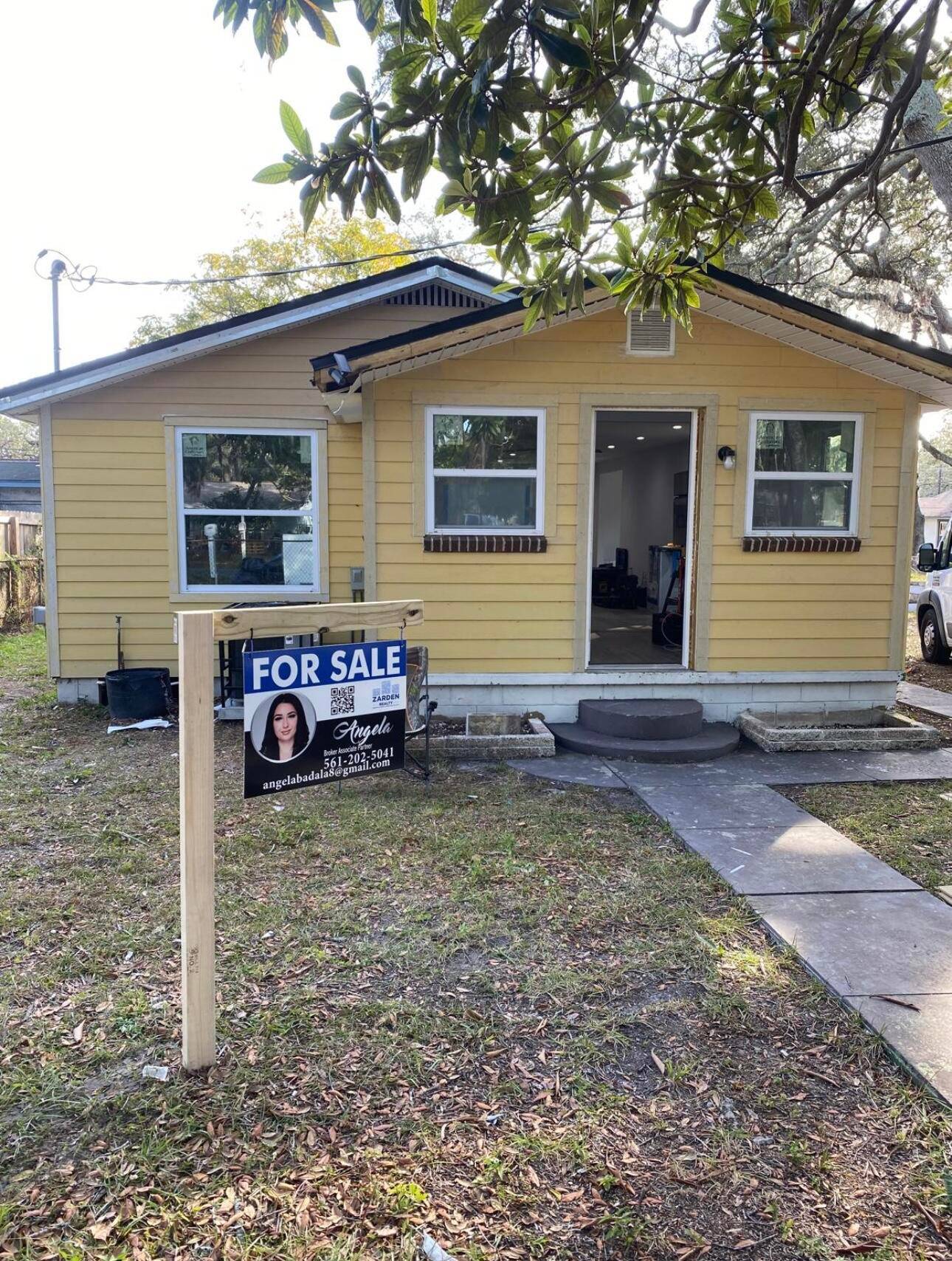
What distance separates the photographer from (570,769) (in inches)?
→ 230

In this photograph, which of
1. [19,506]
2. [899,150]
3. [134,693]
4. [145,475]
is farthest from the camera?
[19,506]

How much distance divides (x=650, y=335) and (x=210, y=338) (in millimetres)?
3896

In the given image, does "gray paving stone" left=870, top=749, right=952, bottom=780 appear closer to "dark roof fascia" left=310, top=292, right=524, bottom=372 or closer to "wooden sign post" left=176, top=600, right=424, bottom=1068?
"dark roof fascia" left=310, top=292, right=524, bottom=372

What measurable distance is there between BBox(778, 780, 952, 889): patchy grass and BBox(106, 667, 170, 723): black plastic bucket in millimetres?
5478

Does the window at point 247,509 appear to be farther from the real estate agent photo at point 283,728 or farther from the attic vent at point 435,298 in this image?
the real estate agent photo at point 283,728

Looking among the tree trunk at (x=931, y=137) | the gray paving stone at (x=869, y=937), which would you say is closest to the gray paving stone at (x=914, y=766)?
the gray paving stone at (x=869, y=937)

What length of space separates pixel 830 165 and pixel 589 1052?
13.4 m

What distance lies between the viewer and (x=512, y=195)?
3.30 meters

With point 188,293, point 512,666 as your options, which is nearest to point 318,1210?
point 512,666

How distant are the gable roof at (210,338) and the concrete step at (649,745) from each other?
13.1 ft

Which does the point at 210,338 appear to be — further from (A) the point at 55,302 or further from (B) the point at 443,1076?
(B) the point at 443,1076

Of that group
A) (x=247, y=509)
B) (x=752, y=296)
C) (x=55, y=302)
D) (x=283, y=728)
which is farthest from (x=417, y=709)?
(x=55, y=302)

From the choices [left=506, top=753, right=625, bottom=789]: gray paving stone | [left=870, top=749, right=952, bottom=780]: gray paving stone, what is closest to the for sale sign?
[left=506, top=753, right=625, bottom=789]: gray paving stone

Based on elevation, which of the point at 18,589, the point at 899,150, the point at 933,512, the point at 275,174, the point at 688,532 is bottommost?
the point at 18,589
